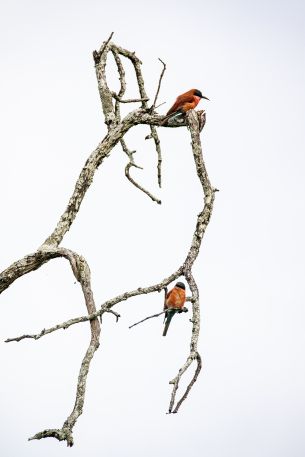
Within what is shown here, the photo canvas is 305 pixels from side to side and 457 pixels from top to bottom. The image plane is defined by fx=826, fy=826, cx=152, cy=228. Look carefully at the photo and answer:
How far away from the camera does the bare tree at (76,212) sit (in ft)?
18.0

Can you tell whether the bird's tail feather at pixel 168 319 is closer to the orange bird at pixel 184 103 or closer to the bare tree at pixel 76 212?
the bare tree at pixel 76 212

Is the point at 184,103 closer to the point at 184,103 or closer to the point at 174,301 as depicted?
the point at 184,103

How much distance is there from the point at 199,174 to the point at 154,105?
1213 millimetres

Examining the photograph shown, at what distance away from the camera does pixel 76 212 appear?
23.4ft

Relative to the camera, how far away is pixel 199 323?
17.9ft

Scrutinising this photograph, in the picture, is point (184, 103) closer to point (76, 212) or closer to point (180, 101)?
point (180, 101)

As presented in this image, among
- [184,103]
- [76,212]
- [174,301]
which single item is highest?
[184,103]

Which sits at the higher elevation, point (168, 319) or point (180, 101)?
point (180, 101)

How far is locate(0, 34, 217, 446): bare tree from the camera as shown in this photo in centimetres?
549

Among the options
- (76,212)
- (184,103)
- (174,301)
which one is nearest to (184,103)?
(184,103)

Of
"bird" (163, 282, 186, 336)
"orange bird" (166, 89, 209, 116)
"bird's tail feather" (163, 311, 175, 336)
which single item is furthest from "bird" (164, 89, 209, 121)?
"bird's tail feather" (163, 311, 175, 336)

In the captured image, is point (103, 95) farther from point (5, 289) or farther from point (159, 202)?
point (5, 289)

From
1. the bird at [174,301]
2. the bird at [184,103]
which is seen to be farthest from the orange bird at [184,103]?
the bird at [174,301]

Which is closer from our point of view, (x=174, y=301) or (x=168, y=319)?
(x=174, y=301)
